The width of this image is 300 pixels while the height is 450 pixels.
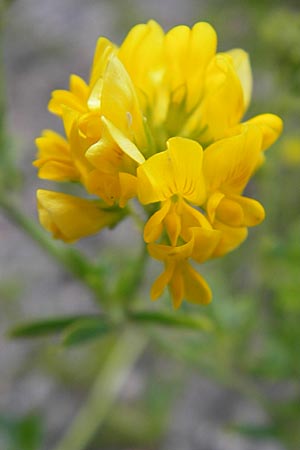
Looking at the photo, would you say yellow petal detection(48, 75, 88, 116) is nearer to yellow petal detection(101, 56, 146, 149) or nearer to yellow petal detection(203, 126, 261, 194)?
yellow petal detection(101, 56, 146, 149)

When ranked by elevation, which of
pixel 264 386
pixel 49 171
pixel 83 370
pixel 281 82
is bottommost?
pixel 264 386

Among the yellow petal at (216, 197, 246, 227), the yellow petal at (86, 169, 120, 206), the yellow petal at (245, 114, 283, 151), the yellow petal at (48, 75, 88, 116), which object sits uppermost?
the yellow petal at (48, 75, 88, 116)

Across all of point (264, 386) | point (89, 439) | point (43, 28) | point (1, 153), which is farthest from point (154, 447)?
point (43, 28)

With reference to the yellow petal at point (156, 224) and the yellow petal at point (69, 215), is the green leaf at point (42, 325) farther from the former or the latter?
the yellow petal at point (156, 224)

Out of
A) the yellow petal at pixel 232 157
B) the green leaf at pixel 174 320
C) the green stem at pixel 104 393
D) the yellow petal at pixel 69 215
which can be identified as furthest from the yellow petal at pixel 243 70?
the green stem at pixel 104 393

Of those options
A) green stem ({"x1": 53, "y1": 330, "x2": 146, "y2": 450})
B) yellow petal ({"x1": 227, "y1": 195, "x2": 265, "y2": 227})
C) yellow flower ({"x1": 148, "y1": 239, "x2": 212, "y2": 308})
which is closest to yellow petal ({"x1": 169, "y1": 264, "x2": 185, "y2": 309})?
yellow flower ({"x1": 148, "y1": 239, "x2": 212, "y2": 308})

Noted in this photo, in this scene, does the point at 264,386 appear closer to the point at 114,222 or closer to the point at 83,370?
the point at 83,370
